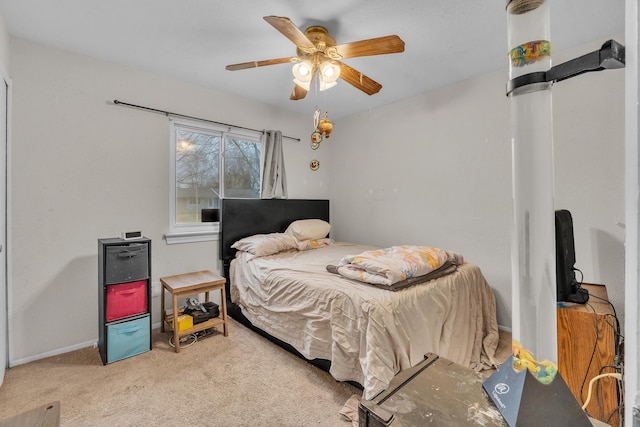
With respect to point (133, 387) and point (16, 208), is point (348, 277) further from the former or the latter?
point (16, 208)

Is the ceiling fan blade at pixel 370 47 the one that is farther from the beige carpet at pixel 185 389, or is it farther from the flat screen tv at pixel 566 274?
the beige carpet at pixel 185 389

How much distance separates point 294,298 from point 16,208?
7.16 feet

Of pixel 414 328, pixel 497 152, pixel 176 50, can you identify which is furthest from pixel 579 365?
pixel 176 50

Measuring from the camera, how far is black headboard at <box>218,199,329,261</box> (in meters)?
3.23

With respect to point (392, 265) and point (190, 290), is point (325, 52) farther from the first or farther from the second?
point (190, 290)

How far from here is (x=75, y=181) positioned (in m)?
2.43

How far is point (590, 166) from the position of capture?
2338 millimetres

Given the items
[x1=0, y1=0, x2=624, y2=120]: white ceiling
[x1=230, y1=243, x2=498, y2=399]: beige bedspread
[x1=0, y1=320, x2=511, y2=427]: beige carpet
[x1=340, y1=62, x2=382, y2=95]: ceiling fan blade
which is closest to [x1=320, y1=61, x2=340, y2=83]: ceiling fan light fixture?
[x1=340, y1=62, x2=382, y2=95]: ceiling fan blade

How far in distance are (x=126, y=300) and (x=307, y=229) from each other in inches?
76.9

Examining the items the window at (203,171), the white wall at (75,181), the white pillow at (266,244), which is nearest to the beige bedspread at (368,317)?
the white pillow at (266,244)

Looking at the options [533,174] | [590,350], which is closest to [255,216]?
[590,350]

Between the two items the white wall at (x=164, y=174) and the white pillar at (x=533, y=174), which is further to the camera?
the white wall at (x=164, y=174)

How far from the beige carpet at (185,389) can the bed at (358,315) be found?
0.18 meters

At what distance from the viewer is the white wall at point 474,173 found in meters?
2.28
